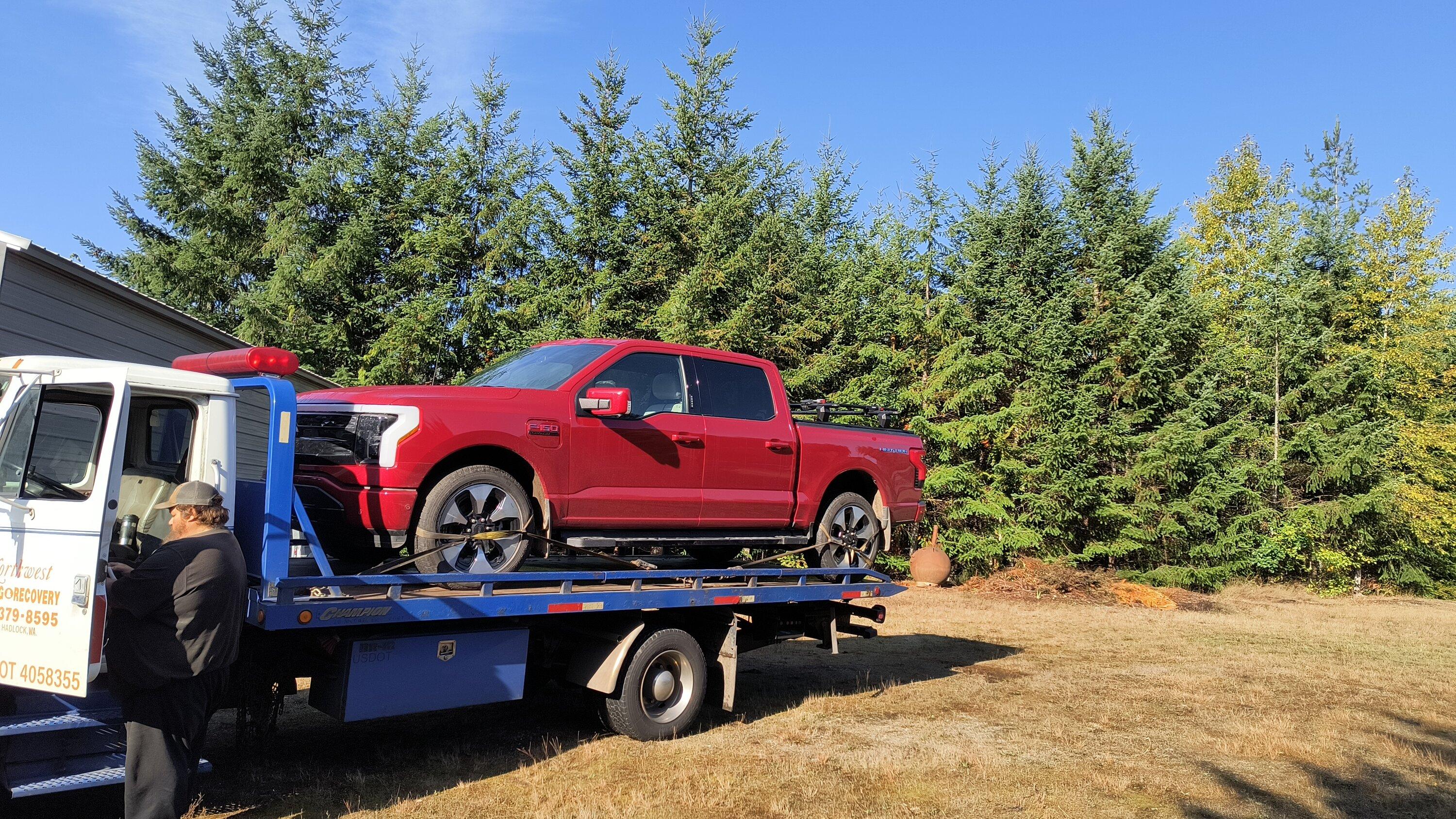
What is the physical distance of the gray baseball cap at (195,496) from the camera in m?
4.24

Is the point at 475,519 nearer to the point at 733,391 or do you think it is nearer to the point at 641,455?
the point at 641,455

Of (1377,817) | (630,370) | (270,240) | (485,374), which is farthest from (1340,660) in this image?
(270,240)

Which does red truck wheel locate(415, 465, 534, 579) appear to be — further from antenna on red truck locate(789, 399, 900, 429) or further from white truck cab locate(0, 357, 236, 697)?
antenna on red truck locate(789, 399, 900, 429)

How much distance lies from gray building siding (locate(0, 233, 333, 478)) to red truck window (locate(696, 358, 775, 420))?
3207 mm

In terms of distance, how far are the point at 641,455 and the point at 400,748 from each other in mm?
2535

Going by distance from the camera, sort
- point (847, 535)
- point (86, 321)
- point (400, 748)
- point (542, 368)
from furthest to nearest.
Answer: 1. point (86, 321)
2. point (847, 535)
3. point (542, 368)
4. point (400, 748)

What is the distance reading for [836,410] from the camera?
847cm

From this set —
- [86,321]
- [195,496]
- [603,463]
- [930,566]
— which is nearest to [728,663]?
[603,463]

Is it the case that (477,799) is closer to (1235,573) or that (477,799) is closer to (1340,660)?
(1340,660)

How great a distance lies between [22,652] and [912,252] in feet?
61.3

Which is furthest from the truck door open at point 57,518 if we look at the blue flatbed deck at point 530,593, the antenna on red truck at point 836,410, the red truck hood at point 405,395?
the antenna on red truck at point 836,410

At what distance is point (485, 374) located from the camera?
7098mm

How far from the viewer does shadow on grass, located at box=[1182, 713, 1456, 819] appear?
551 centimetres

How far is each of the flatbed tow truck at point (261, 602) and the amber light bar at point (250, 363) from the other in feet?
0.04
